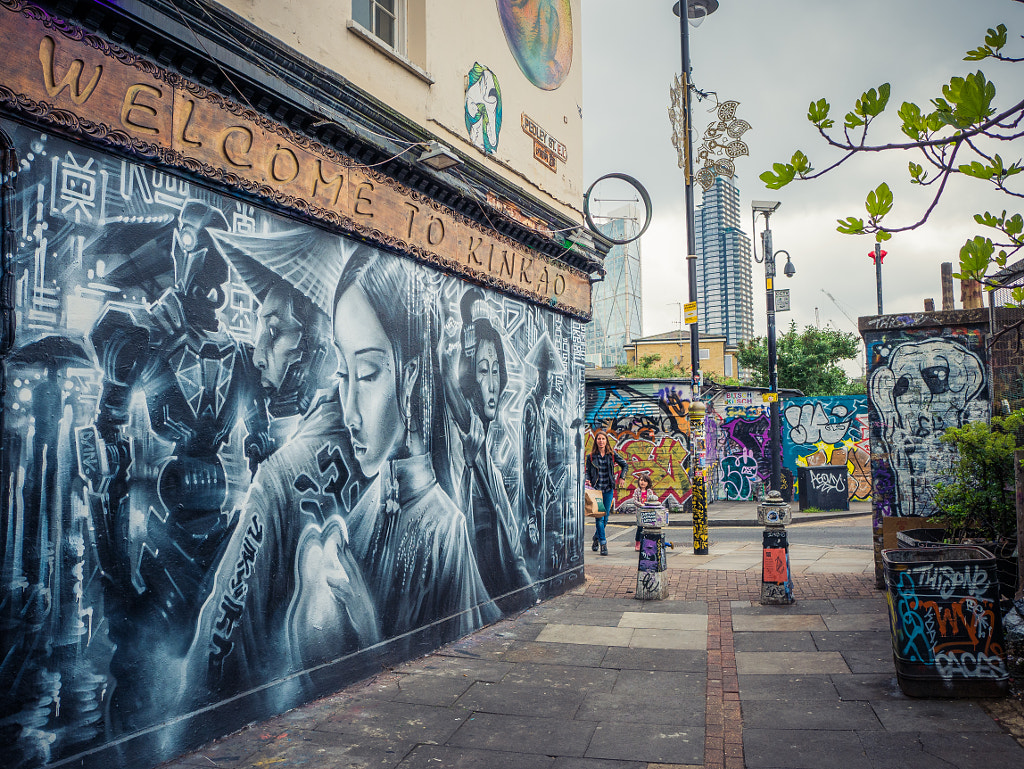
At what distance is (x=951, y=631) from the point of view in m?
5.11

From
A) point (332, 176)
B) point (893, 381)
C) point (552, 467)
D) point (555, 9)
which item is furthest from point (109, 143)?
point (893, 381)

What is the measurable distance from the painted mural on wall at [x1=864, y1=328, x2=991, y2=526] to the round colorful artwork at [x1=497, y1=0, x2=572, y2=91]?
5.41 m

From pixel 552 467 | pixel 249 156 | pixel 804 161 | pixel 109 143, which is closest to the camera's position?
pixel 804 161

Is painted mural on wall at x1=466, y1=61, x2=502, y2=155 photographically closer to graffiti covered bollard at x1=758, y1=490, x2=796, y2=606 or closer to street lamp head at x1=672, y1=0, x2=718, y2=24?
graffiti covered bollard at x1=758, y1=490, x2=796, y2=606

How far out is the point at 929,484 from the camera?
346 inches

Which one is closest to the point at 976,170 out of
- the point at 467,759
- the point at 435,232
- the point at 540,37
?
the point at 467,759

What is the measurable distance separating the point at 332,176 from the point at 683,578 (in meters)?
7.41

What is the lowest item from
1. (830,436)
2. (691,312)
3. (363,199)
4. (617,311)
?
(830,436)

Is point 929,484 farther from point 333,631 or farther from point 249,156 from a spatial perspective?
point 249,156

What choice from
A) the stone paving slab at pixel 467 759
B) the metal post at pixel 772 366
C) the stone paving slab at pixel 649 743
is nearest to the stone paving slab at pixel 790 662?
the stone paving slab at pixel 649 743

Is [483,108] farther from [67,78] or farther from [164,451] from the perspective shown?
[164,451]

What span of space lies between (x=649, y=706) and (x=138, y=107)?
202 inches

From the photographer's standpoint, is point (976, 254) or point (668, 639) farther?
point (668, 639)

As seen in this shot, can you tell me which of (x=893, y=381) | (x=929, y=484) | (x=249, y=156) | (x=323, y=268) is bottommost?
(x=929, y=484)
